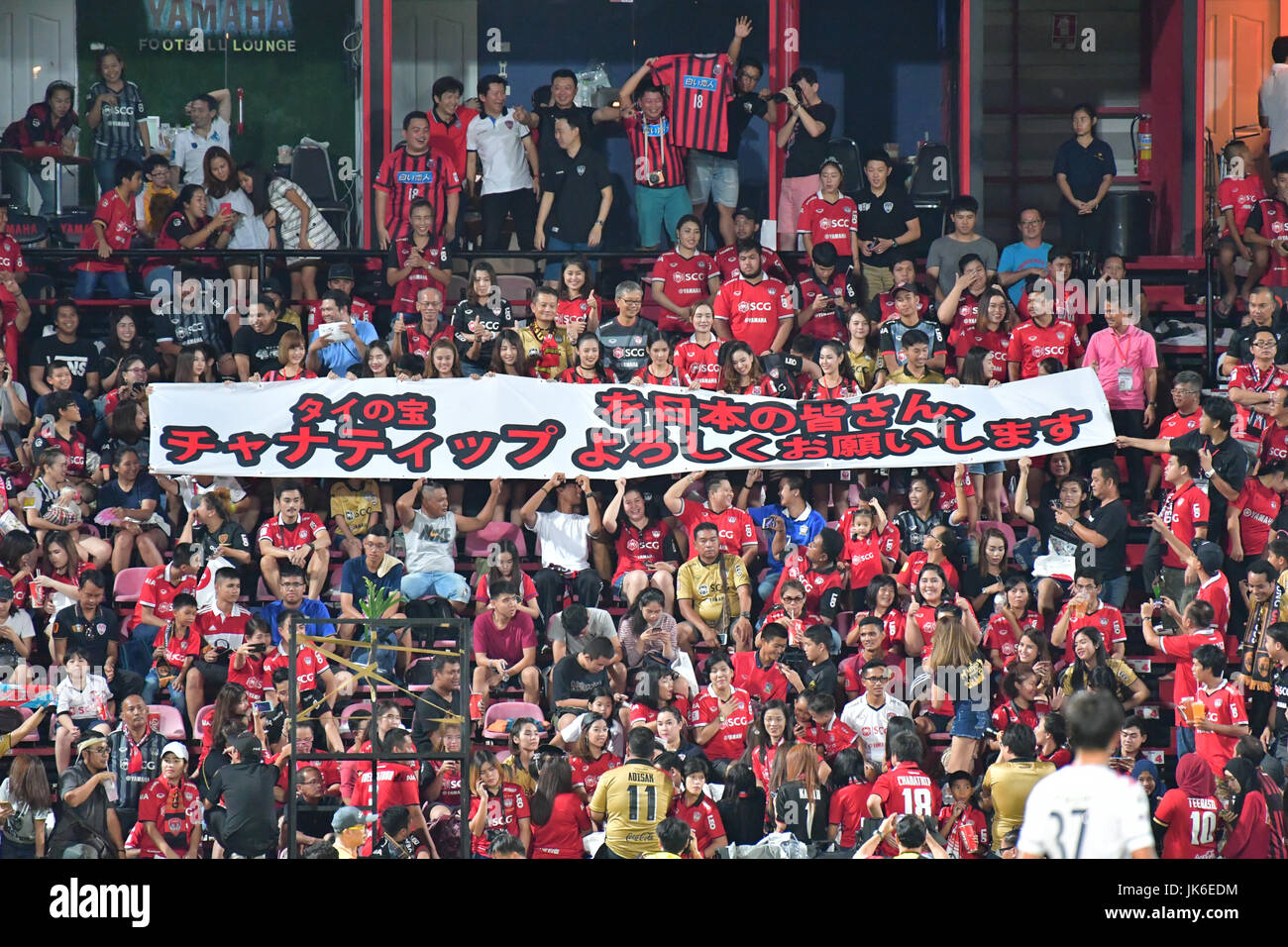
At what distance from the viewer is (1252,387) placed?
45.1 feet

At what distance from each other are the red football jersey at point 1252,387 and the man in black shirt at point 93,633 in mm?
7685

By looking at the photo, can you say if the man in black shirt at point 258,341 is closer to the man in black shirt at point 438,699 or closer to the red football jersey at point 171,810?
the man in black shirt at point 438,699

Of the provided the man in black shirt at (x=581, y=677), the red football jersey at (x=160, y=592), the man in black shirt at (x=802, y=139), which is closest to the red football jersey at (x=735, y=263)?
the man in black shirt at (x=802, y=139)

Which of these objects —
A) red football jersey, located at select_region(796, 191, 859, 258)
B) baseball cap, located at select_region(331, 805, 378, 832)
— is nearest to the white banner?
red football jersey, located at select_region(796, 191, 859, 258)

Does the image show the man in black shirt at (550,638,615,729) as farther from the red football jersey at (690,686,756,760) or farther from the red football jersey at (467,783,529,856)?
the red football jersey at (467,783,529,856)

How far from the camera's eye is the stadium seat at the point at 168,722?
1205 cm

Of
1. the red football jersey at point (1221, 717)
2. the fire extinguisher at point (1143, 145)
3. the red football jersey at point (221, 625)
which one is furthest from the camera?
the fire extinguisher at point (1143, 145)

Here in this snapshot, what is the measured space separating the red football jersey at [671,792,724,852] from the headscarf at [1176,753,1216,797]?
105 inches

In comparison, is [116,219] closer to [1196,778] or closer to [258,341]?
[258,341]

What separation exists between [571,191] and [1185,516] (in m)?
5.66

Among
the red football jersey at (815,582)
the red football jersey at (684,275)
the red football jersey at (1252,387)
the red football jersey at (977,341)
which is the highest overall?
the red football jersey at (684,275)

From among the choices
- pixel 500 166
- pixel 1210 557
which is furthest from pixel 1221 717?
pixel 500 166

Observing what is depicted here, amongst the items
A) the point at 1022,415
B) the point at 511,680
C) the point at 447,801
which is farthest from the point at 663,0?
the point at 447,801

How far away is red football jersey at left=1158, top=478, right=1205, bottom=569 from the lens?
12992 mm
